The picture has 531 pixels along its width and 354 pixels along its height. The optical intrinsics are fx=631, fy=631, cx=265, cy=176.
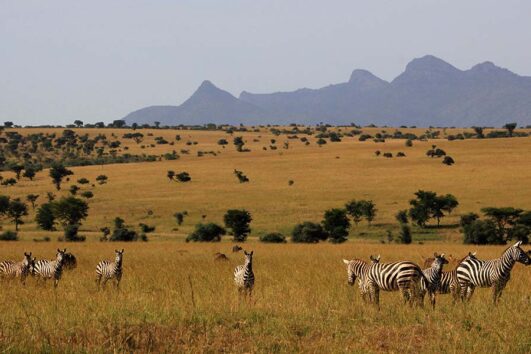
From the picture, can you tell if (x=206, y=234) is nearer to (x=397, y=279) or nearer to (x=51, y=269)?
(x=51, y=269)

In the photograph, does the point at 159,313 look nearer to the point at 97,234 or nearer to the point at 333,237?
the point at 333,237

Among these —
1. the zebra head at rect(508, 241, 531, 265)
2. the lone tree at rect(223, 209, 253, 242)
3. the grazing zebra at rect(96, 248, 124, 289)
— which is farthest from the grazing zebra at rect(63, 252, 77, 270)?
the lone tree at rect(223, 209, 253, 242)

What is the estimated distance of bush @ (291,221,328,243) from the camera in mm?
56125

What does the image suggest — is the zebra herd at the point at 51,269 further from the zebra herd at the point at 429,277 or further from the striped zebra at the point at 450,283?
the striped zebra at the point at 450,283

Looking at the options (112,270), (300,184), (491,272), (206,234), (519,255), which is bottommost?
(206,234)

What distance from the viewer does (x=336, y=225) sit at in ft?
195

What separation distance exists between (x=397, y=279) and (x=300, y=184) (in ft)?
267

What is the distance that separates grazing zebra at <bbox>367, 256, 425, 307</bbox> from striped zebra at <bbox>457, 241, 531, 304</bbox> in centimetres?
159

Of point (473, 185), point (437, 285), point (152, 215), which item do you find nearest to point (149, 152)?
point (152, 215)

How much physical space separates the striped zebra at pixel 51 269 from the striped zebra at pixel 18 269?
0.97 ft

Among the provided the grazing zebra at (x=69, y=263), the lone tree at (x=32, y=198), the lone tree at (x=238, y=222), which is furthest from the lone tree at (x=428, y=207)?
the lone tree at (x=32, y=198)

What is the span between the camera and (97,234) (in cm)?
6200

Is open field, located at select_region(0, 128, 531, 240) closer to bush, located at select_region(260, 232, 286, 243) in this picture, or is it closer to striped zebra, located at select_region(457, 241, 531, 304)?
→ bush, located at select_region(260, 232, 286, 243)

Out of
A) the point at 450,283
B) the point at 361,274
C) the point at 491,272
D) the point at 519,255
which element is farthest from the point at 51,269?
the point at 519,255
